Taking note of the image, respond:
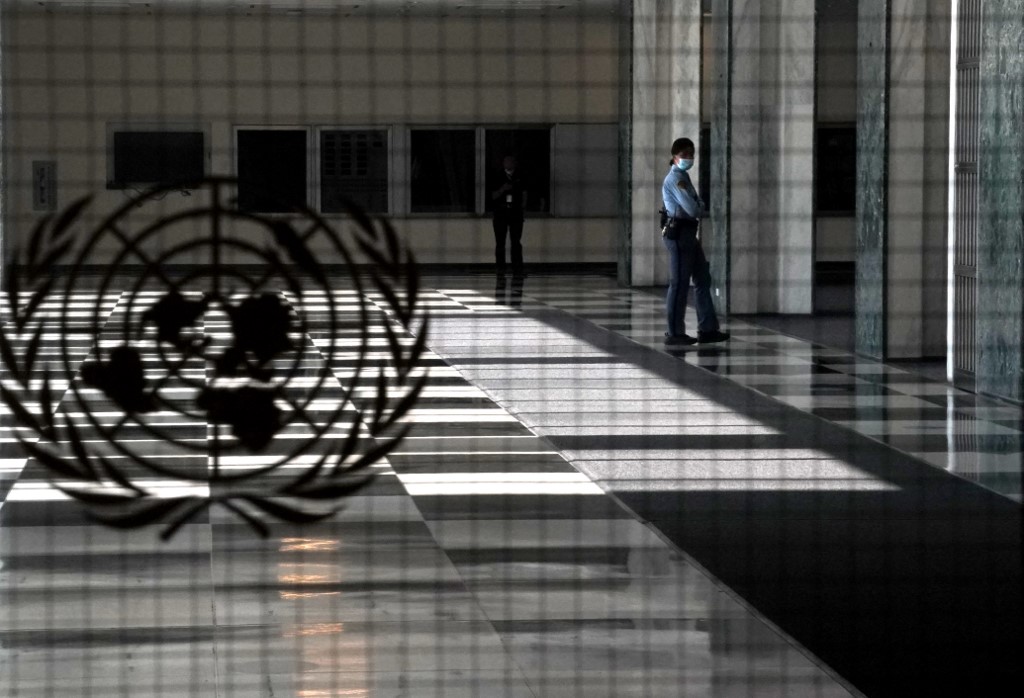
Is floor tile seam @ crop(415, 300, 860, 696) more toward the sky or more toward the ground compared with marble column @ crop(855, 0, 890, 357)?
more toward the ground

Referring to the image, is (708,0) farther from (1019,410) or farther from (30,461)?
(30,461)

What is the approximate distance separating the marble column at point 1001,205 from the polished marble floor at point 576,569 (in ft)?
0.79

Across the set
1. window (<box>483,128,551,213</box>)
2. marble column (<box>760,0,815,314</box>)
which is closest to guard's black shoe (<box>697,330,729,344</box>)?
marble column (<box>760,0,815,314</box>)

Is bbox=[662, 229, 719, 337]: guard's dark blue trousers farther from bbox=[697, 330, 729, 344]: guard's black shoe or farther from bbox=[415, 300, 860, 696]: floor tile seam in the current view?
bbox=[415, 300, 860, 696]: floor tile seam

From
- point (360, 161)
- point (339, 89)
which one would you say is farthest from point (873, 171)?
point (360, 161)

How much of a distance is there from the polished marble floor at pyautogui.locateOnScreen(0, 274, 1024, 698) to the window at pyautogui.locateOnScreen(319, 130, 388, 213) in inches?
370

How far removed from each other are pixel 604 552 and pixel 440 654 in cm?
83

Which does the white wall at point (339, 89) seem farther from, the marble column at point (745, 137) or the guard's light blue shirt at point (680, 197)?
the guard's light blue shirt at point (680, 197)

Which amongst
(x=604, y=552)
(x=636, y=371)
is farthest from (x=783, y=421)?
(x=604, y=552)

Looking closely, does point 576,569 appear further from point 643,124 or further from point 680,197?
point 643,124

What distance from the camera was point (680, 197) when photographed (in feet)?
25.2

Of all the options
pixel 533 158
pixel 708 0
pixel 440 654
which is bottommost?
pixel 440 654

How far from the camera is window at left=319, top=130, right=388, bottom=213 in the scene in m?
15.1

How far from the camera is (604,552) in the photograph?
11.8 feet
